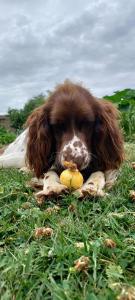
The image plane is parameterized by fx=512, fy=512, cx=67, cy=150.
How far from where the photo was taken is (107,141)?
4781 millimetres

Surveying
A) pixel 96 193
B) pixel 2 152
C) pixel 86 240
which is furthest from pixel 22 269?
pixel 2 152

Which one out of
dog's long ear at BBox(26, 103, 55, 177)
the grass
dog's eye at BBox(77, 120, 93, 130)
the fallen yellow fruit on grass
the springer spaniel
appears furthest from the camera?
dog's long ear at BBox(26, 103, 55, 177)

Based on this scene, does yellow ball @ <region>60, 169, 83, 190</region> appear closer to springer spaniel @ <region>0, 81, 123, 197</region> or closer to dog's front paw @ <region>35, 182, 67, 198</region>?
dog's front paw @ <region>35, 182, 67, 198</region>

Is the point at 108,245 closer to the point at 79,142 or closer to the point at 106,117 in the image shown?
the point at 79,142

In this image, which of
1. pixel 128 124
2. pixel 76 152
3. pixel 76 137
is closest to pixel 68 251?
pixel 76 152

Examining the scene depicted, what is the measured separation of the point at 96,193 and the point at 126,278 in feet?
5.13

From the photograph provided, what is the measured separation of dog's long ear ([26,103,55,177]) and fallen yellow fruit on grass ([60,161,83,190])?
843mm

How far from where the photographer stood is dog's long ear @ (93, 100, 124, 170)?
15.4 ft

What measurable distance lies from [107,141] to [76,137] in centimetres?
62

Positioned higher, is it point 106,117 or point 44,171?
point 106,117

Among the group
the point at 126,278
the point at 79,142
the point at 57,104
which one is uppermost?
the point at 57,104

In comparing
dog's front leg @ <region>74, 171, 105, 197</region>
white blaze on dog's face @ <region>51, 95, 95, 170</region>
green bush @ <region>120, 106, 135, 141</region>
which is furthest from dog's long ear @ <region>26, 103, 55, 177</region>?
green bush @ <region>120, 106, 135, 141</region>

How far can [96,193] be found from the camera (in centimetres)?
366

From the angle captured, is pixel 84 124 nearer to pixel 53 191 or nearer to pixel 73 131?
pixel 73 131
